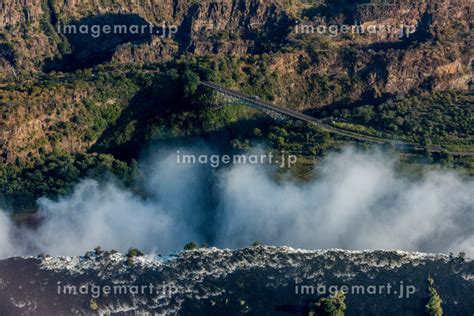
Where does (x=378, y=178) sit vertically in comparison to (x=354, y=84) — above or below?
below

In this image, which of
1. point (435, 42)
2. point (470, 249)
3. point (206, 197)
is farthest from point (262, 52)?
point (470, 249)

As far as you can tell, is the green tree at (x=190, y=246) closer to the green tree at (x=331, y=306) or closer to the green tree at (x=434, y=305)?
the green tree at (x=331, y=306)

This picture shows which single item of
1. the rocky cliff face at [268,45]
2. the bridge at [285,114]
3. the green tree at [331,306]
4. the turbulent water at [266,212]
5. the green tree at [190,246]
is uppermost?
the rocky cliff face at [268,45]

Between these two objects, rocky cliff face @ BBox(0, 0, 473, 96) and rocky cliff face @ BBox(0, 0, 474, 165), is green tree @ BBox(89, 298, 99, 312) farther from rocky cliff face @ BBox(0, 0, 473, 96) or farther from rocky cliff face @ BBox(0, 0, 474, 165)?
rocky cliff face @ BBox(0, 0, 473, 96)

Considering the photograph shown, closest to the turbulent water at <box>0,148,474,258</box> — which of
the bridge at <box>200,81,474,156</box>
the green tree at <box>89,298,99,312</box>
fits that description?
the bridge at <box>200,81,474,156</box>

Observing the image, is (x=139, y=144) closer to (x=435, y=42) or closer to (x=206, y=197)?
(x=206, y=197)

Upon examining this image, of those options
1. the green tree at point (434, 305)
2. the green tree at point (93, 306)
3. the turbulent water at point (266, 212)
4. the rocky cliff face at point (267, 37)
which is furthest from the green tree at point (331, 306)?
the rocky cliff face at point (267, 37)
